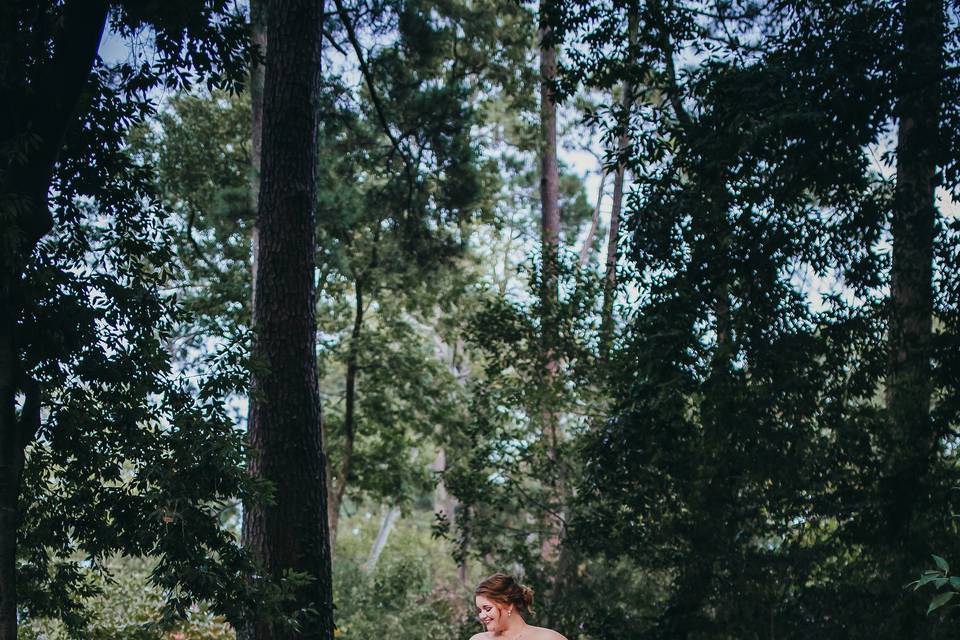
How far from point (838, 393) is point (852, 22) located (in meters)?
3.34

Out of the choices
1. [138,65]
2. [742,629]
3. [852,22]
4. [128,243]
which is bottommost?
[742,629]

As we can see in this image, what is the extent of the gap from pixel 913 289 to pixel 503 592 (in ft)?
17.1

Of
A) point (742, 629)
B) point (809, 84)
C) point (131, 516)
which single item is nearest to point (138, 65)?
point (131, 516)

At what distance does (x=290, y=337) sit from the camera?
7.45m

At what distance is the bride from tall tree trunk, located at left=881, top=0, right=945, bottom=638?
13.7 feet

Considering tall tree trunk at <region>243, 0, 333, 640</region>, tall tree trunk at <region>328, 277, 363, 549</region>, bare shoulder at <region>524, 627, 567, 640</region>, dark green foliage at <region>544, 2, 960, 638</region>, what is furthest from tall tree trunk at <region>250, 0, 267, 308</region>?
bare shoulder at <region>524, 627, 567, 640</region>

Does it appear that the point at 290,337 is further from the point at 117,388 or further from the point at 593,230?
the point at 593,230

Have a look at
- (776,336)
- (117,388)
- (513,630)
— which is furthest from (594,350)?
(117,388)

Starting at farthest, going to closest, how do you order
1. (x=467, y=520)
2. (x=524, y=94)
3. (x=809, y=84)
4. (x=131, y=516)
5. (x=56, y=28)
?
(x=524, y=94) → (x=467, y=520) → (x=809, y=84) → (x=131, y=516) → (x=56, y=28)

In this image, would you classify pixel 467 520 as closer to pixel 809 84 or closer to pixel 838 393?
pixel 838 393

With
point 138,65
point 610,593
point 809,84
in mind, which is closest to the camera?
point 138,65

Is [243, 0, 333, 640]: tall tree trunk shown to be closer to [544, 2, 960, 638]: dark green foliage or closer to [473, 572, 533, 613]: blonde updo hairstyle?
[473, 572, 533, 613]: blonde updo hairstyle

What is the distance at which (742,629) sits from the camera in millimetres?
8750

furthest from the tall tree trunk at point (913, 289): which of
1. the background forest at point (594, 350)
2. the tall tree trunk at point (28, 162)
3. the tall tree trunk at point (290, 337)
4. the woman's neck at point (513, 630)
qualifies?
the tall tree trunk at point (28, 162)
